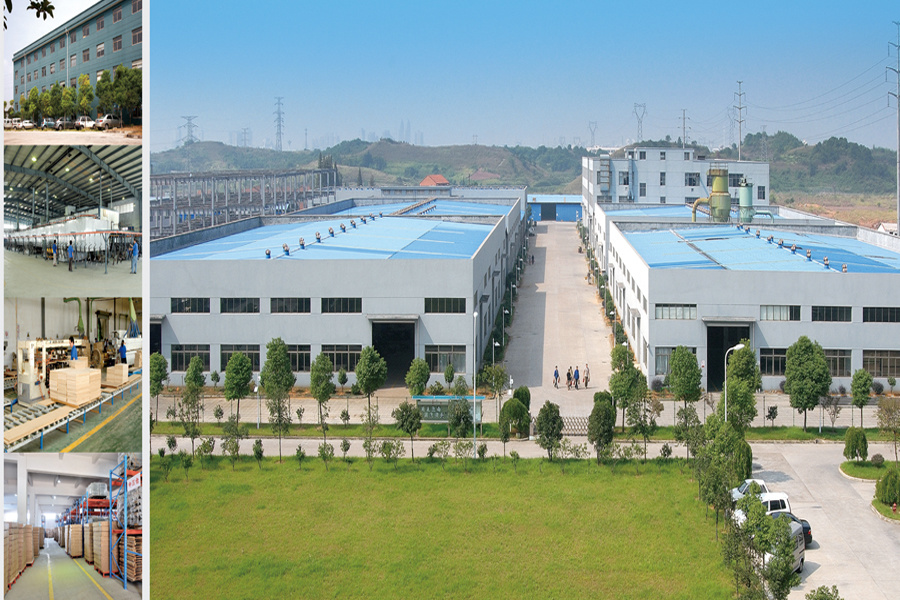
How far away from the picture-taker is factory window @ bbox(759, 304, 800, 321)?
68.5 ft

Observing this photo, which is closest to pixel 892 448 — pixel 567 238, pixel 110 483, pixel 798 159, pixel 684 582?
pixel 684 582

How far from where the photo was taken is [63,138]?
3.64m

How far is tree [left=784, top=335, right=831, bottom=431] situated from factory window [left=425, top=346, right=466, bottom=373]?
23.6ft

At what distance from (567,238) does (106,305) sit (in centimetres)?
5507

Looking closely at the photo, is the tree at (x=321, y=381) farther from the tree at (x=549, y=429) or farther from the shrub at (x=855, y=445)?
the shrub at (x=855, y=445)

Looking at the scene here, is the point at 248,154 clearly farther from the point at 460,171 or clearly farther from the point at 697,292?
the point at 697,292

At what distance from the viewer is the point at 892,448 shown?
16.9 meters

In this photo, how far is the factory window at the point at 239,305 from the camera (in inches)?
850

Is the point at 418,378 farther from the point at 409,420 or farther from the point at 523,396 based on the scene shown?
the point at 409,420

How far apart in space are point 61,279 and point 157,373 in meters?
16.0

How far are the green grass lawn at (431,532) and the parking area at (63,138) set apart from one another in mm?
8258

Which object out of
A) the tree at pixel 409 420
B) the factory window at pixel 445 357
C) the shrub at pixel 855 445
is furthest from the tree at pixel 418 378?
the shrub at pixel 855 445

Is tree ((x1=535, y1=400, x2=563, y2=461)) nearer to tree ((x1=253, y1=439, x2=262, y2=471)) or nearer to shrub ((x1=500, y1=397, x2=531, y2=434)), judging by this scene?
shrub ((x1=500, y1=397, x2=531, y2=434))

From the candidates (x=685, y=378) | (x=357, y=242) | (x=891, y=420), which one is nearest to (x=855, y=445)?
(x=891, y=420)
